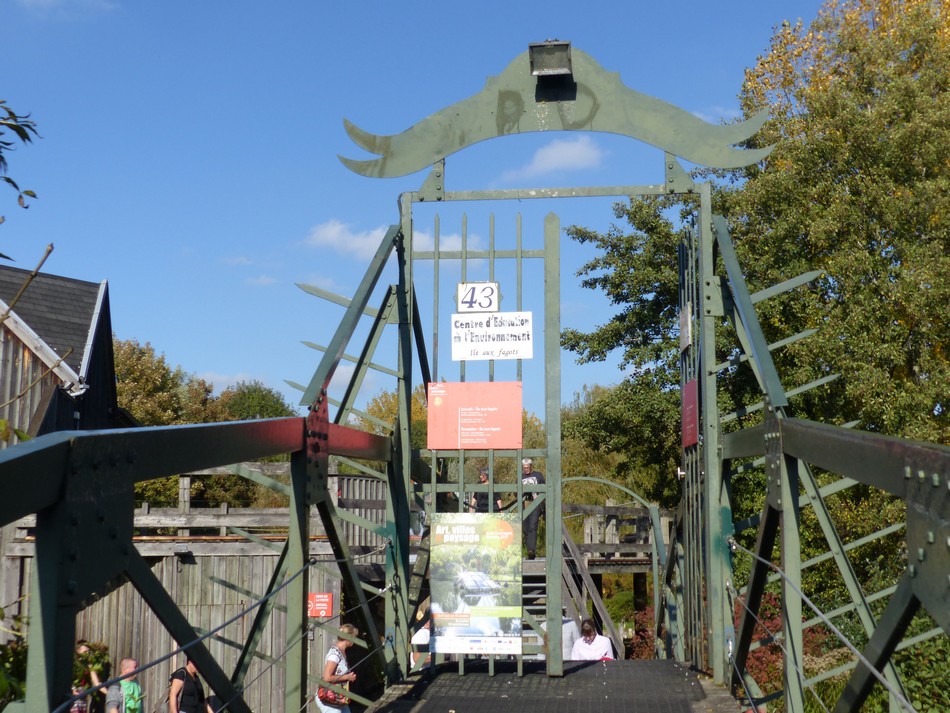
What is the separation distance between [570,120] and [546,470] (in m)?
2.37

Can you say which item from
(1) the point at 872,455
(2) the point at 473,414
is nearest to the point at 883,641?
(1) the point at 872,455

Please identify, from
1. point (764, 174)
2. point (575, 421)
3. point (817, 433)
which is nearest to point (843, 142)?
point (764, 174)

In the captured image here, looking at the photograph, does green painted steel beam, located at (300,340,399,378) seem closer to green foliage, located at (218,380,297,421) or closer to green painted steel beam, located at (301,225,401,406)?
green painted steel beam, located at (301,225,401,406)

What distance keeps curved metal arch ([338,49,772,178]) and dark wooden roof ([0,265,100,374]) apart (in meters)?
14.6

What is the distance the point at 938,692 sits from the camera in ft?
27.7

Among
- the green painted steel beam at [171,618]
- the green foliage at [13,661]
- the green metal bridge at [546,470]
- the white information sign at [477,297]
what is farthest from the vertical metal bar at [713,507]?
the green foliage at [13,661]

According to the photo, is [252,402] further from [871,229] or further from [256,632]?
[256,632]

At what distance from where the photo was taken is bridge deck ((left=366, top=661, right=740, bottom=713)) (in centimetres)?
595

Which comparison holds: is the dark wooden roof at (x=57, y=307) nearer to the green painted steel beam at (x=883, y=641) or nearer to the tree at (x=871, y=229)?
the tree at (x=871, y=229)

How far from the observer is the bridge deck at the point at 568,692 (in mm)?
5945

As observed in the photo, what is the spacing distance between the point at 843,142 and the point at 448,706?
15672mm

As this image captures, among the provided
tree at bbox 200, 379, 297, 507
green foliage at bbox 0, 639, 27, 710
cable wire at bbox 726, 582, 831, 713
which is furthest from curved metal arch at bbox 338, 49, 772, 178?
tree at bbox 200, 379, 297, 507

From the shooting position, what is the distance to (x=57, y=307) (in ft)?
73.5

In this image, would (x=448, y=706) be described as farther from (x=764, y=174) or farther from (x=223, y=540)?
(x=764, y=174)
